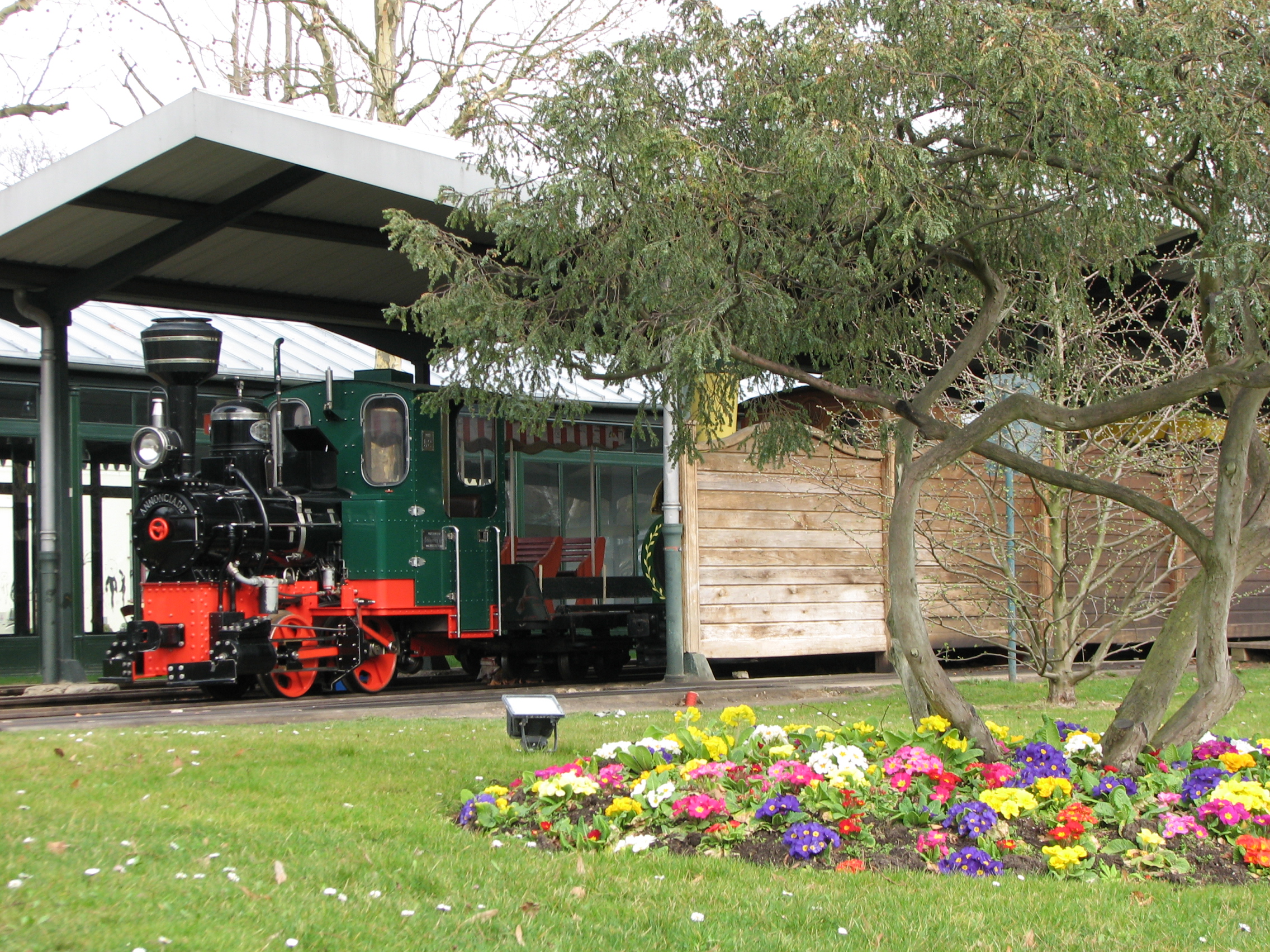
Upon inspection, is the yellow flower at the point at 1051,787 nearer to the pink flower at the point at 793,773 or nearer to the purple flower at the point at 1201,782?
the purple flower at the point at 1201,782

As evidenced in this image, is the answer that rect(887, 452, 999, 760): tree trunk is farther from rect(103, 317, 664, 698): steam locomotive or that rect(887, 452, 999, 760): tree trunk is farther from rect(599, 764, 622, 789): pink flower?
rect(103, 317, 664, 698): steam locomotive

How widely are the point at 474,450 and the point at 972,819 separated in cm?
913

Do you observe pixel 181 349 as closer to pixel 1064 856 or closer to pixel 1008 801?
pixel 1008 801

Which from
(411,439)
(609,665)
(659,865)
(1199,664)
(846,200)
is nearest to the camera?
(659,865)

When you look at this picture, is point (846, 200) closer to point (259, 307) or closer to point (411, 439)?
point (411, 439)

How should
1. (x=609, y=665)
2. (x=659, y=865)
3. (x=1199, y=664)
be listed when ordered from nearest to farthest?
(x=659, y=865) < (x=1199, y=664) < (x=609, y=665)

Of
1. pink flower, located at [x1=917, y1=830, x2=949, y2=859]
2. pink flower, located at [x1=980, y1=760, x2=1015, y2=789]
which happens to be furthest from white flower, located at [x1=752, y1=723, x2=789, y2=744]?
pink flower, located at [x1=917, y1=830, x2=949, y2=859]

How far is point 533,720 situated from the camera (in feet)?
24.3

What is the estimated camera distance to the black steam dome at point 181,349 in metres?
11.8

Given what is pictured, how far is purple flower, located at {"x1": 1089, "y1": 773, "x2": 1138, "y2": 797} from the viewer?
5.55 metres

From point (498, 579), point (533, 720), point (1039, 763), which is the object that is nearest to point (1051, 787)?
point (1039, 763)

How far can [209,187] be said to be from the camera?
1233 centimetres

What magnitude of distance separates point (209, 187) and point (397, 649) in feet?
16.0

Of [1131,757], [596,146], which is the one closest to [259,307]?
[596,146]
